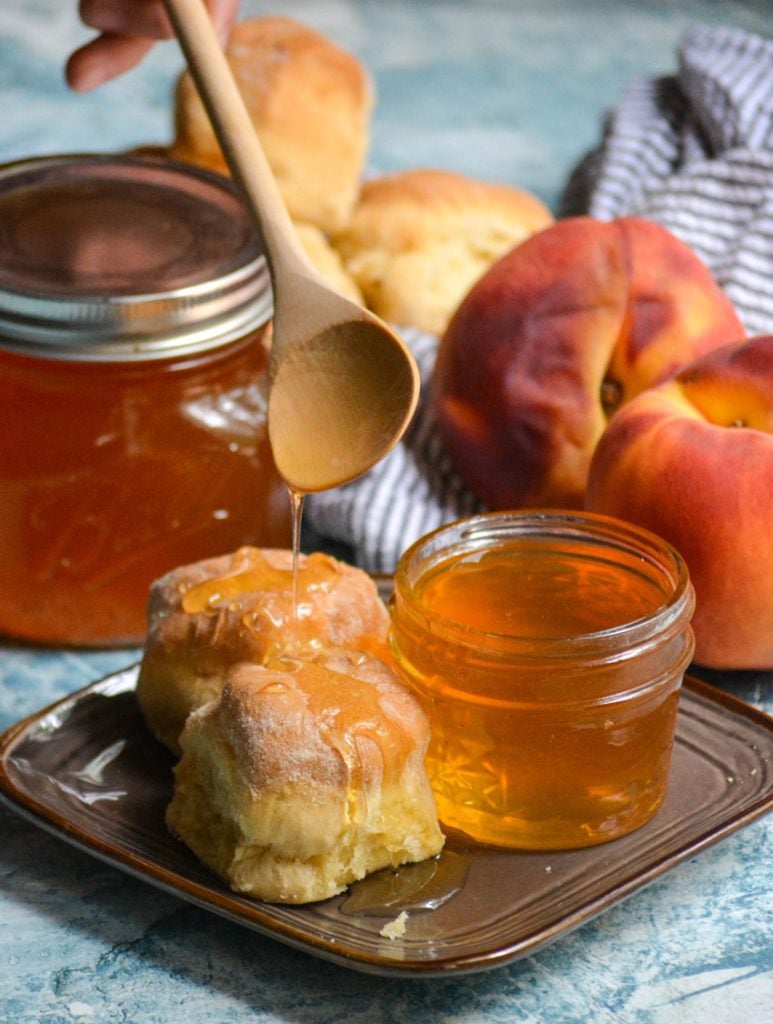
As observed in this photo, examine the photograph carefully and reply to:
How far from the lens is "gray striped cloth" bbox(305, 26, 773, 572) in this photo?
1477 millimetres

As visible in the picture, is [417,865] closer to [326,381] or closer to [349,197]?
[326,381]

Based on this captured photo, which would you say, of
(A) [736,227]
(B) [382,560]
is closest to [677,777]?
(B) [382,560]

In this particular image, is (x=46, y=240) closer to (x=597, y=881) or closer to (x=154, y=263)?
(x=154, y=263)

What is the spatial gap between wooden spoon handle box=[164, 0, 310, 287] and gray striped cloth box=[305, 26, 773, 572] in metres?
0.37

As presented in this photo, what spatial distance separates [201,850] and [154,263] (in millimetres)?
568

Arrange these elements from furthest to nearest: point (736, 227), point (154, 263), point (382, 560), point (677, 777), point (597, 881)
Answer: point (736, 227) < point (382, 560) < point (154, 263) < point (677, 777) < point (597, 881)

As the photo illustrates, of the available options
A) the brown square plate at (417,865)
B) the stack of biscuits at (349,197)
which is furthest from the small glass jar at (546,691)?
the stack of biscuits at (349,197)

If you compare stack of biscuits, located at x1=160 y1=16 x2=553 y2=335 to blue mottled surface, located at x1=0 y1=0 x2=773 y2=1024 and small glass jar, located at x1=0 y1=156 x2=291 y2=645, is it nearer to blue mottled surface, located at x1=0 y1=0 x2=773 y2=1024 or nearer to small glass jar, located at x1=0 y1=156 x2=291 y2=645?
small glass jar, located at x1=0 y1=156 x2=291 y2=645

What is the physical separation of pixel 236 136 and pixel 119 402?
0.80 feet

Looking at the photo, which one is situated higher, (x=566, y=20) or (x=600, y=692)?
(x=600, y=692)

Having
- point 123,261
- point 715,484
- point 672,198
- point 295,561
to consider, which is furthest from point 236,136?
A: point 672,198

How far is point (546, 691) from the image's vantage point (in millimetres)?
966

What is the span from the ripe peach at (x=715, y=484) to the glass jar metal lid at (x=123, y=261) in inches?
14.5

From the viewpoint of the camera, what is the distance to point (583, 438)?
1.40 metres
